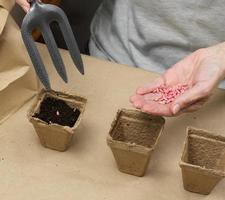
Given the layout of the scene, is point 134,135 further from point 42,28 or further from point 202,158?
point 42,28

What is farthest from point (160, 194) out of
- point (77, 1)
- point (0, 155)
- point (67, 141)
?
point (77, 1)

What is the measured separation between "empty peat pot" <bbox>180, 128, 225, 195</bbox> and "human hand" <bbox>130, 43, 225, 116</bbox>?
0.20ft

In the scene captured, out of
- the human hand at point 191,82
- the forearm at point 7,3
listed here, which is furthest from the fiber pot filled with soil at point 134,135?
the forearm at point 7,3

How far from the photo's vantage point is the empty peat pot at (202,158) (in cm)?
84

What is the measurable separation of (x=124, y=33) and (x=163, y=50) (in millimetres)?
110

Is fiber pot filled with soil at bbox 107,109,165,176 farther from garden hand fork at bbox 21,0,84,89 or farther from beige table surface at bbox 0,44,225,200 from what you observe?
garden hand fork at bbox 21,0,84,89

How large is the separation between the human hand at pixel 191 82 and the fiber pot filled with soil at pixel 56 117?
0.41 ft

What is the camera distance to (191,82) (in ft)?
3.24

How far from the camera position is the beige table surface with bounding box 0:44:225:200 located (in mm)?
870

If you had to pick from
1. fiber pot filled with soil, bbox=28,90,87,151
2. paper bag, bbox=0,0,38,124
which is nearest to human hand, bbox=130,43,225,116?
fiber pot filled with soil, bbox=28,90,87,151

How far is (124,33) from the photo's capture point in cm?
117

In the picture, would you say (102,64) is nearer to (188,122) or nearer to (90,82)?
(90,82)

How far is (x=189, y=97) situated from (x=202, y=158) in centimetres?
12

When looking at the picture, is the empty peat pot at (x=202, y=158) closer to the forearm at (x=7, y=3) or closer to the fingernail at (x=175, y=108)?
the fingernail at (x=175, y=108)
